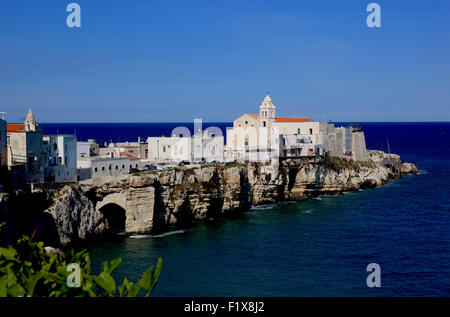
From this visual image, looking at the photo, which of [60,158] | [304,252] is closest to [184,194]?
[60,158]

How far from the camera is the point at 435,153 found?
14662 centimetres

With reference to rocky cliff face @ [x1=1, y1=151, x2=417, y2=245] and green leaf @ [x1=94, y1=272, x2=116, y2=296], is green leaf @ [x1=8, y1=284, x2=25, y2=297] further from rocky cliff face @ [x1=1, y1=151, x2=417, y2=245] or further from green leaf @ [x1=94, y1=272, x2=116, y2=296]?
rocky cliff face @ [x1=1, y1=151, x2=417, y2=245]

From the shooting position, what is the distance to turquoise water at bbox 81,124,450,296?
3494cm

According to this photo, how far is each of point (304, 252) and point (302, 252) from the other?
0.59 feet

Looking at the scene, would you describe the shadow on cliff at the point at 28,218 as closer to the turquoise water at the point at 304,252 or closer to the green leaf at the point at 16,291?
the turquoise water at the point at 304,252

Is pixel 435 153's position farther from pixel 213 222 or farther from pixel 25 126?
pixel 25 126

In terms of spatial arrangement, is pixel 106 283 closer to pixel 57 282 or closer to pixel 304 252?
pixel 57 282

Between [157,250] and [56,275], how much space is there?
3561cm

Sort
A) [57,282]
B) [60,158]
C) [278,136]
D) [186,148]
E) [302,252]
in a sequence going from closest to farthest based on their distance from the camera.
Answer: [57,282]
[302,252]
[60,158]
[186,148]
[278,136]

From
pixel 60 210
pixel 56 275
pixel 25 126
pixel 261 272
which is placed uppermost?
pixel 25 126

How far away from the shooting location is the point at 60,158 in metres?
54.5

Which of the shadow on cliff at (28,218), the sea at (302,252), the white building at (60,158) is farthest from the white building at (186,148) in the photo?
the shadow on cliff at (28,218)

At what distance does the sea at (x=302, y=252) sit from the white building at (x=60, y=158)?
1134 cm
